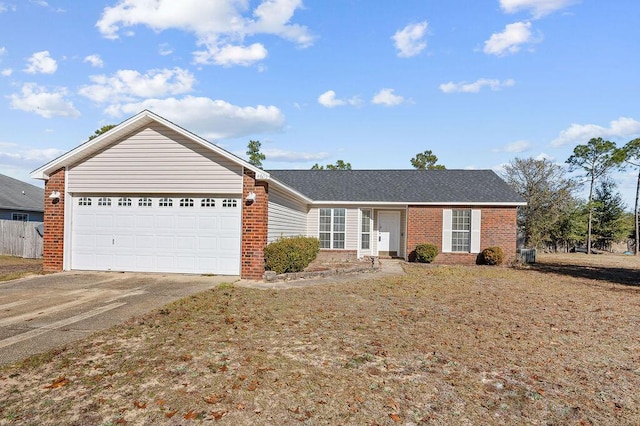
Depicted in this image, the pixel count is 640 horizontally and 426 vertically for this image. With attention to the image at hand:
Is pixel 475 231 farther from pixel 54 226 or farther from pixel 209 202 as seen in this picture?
pixel 54 226

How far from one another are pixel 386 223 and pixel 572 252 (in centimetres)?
2385

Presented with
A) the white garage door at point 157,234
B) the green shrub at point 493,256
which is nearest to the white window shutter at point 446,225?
the green shrub at point 493,256

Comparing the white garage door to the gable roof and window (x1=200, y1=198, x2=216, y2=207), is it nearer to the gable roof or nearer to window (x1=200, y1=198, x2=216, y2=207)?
window (x1=200, y1=198, x2=216, y2=207)

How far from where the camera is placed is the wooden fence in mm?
Answer: 18750

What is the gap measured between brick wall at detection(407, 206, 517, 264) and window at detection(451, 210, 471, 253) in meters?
0.27

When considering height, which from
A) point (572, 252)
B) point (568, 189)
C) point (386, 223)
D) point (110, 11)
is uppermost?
point (110, 11)

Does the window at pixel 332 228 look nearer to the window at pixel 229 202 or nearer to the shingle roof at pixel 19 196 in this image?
the window at pixel 229 202

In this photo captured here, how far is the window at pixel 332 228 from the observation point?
1881 cm

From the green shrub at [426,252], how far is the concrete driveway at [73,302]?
9.15 meters

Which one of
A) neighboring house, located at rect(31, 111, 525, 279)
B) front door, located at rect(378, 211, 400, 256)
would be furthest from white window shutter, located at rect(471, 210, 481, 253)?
neighboring house, located at rect(31, 111, 525, 279)

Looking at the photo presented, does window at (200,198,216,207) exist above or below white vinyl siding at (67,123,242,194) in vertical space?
below

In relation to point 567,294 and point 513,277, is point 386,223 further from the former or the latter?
point 567,294

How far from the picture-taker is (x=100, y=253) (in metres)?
12.5

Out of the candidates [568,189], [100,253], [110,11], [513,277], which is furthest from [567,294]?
[568,189]
